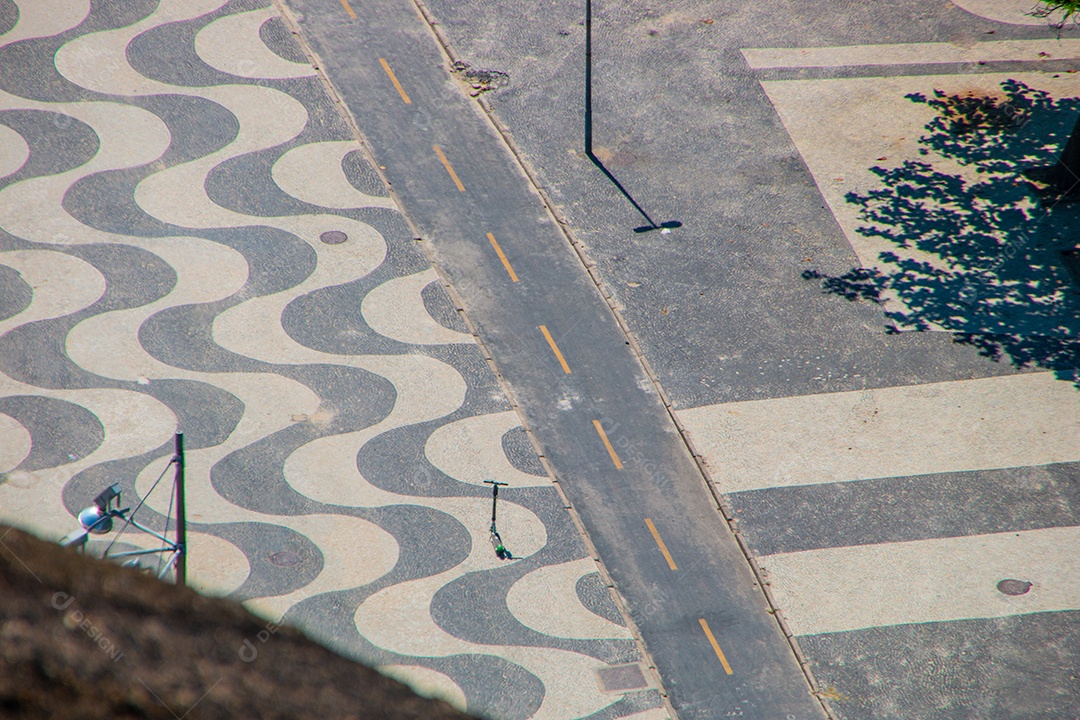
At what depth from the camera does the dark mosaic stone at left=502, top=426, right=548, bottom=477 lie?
61.4ft

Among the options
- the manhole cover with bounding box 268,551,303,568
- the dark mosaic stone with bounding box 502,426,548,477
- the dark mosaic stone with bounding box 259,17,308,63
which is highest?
the dark mosaic stone with bounding box 259,17,308,63

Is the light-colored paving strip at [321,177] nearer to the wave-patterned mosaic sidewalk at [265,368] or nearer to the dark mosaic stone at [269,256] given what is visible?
the wave-patterned mosaic sidewalk at [265,368]

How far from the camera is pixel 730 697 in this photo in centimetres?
1585

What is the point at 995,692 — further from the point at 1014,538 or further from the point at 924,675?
the point at 1014,538

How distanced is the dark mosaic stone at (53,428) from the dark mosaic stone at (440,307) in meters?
6.56

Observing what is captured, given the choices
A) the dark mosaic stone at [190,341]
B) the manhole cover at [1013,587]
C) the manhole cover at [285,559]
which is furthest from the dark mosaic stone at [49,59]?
the manhole cover at [1013,587]

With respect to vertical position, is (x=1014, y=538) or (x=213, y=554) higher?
(x=213, y=554)

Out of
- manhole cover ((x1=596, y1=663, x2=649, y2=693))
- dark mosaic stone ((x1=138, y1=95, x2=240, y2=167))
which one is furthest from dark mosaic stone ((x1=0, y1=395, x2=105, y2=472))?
manhole cover ((x1=596, y1=663, x2=649, y2=693))

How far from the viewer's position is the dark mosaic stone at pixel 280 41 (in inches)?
1027

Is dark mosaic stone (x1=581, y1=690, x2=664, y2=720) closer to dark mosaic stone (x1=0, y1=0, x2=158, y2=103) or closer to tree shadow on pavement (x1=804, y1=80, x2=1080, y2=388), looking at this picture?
tree shadow on pavement (x1=804, y1=80, x2=1080, y2=388)

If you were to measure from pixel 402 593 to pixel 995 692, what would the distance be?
9288mm

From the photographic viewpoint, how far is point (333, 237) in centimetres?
2239

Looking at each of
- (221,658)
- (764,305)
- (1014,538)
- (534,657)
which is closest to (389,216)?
(764,305)

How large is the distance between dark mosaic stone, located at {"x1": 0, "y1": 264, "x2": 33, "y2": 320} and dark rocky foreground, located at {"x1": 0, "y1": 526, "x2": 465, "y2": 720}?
2018 cm
